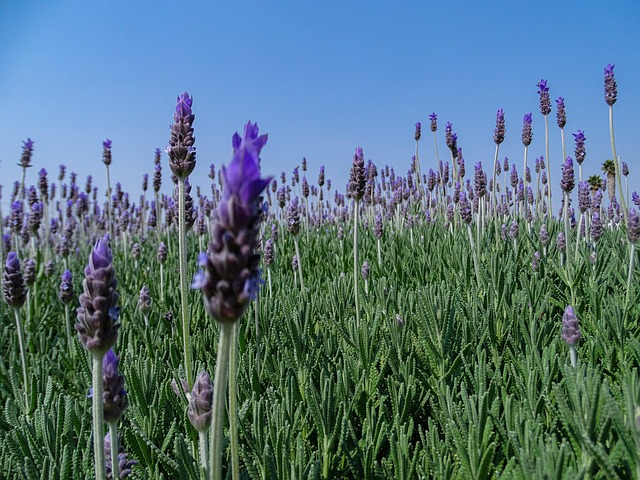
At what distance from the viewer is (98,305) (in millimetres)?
1063

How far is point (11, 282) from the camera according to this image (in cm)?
245

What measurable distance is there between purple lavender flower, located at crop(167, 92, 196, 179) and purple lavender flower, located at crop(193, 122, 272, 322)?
3.50 ft

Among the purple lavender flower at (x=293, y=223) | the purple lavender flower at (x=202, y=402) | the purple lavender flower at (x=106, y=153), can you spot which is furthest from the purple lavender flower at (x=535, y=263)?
the purple lavender flower at (x=106, y=153)

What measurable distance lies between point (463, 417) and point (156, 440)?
1080mm

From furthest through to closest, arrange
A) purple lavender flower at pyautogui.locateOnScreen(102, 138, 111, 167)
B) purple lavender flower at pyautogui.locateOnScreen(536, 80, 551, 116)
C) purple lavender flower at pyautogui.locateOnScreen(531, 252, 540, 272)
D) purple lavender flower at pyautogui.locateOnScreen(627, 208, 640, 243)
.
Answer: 1. purple lavender flower at pyautogui.locateOnScreen(102, 138, 111, 167)
2. purple lavender flower at pyautogui.locateOnScreen(536, 80, 551, 116)
3. purple lavender flower at pyautogui.locateOnScreen(531, 252, 540, 272)
4. purple lavender flower at pyautogui.locateOnScreen(627, 208, 640, 243)

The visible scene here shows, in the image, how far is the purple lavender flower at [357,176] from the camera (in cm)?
251

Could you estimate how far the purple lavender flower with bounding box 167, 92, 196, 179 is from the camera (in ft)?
5.92

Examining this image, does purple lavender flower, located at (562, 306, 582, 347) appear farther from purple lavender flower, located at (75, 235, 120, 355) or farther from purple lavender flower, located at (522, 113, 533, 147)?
purple lavender flower, located at (522, 113, 533, 147)

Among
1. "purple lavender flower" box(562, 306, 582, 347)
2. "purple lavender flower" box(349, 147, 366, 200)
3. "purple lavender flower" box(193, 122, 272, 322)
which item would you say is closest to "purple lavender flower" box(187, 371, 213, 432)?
"purple lavender flower" box(193, 122, 272, 322)

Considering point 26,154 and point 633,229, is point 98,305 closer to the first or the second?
point 633,229

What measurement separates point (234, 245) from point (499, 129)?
3565 mm

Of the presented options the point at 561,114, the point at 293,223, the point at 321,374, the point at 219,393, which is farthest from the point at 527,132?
the point at 219,393

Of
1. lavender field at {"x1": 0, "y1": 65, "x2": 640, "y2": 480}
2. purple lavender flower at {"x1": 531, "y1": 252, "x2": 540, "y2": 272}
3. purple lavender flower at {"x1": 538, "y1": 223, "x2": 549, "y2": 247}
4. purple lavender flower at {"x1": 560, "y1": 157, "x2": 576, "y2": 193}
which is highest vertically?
purple lavender flower at {"x1": 560, "y1": 157, "x2": 576, "y2": 193}

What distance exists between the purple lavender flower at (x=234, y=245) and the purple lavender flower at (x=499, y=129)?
3.49 m
